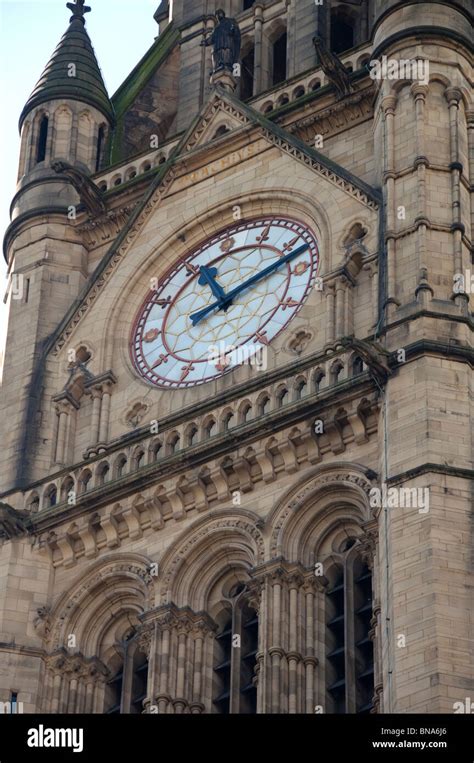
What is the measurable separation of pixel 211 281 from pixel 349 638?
6.96 m

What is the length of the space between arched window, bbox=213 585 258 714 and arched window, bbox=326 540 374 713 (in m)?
1.01

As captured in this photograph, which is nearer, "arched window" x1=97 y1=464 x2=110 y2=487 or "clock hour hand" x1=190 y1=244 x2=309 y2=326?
"arched window" x1=97 y1=464 x2=110 y2=487

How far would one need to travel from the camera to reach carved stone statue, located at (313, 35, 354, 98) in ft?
123

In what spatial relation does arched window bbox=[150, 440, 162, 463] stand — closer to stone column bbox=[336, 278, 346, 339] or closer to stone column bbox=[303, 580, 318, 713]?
stone column bbox=[336, 278, 346, 339]

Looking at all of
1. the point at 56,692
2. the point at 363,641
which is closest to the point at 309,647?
the point at 363,641

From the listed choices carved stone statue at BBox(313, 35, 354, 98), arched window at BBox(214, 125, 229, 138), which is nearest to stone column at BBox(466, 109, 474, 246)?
carved stone statue at BBox(313, 35, 354, 98)

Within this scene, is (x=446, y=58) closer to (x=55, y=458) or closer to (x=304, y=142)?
(x=304, y=142)

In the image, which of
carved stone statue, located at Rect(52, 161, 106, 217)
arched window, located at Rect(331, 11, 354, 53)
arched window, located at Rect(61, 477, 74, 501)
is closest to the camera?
arched window, located at Rect(61, 477, 74, 501)

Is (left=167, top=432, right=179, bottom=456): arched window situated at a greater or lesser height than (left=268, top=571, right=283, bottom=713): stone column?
greater

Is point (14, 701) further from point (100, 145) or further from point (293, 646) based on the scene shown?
point (100, 145)

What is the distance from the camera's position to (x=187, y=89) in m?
42.0

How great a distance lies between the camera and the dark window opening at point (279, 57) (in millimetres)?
42125
